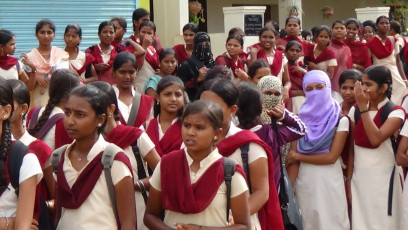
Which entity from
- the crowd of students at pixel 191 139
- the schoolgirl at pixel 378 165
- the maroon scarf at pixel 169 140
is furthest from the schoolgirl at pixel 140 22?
the maroon scarf at pixel 169 140

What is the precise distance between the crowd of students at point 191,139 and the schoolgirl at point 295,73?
0.06ft

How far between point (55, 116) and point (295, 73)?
476cm

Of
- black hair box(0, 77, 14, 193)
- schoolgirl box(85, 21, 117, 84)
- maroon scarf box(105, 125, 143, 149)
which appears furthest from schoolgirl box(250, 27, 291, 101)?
black hair box(0, 77, 14, 193)

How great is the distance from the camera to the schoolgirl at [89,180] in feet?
13.1

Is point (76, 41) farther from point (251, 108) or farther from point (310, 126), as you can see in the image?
point (251, 108)

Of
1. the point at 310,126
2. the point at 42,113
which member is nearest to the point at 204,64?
the point at 310,126

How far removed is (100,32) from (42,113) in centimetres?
363

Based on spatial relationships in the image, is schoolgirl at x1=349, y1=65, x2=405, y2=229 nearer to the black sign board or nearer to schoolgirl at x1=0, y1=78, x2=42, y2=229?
schoolgirl at x1=0, y1=78, x2=42, y2=229

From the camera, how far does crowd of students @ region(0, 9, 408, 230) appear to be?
397 cm

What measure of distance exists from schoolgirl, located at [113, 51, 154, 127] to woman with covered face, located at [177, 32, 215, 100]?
213 centimetres

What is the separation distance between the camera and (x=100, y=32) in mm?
8750

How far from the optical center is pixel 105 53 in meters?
8.80

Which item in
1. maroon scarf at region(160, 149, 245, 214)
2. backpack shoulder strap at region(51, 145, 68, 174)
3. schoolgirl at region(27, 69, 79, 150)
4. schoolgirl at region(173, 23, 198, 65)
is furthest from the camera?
schoolgirl at region(173, 23, 198, 65)

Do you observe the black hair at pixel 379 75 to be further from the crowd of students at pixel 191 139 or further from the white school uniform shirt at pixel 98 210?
the white school uniform shirt at pixel 98 210
